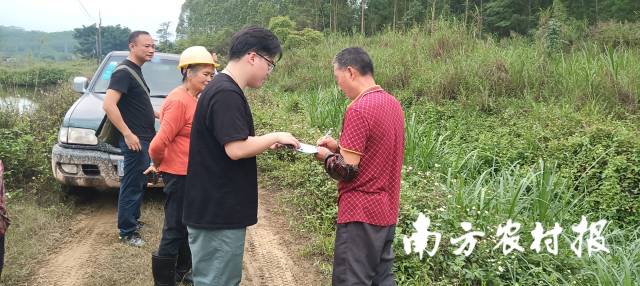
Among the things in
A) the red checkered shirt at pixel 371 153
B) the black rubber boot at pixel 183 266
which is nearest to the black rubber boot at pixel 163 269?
the black rubber boot at pixel 183 266

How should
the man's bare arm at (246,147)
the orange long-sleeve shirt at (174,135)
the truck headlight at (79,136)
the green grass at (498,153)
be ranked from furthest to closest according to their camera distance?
the truck headlight at (79,136), the green grass at (498,153), the orange long-sleeve shirt at (174,135), the man's bare arm at (246,147)

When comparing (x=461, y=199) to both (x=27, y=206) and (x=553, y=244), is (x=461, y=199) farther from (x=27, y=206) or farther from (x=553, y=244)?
(x=27, y=206)

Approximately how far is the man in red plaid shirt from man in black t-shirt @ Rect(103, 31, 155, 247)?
1.92 m

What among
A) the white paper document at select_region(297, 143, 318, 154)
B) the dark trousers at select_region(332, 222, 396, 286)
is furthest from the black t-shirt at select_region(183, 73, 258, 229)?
the dark trousers at select_region(332, 222, 396, 286)

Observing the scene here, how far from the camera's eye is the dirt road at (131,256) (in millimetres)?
3504

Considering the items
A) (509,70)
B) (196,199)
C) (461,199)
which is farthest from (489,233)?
(509,70)

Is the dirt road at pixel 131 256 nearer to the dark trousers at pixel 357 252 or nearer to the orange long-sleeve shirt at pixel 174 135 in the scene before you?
the orange long-sleeve shirt at pixel 174 135

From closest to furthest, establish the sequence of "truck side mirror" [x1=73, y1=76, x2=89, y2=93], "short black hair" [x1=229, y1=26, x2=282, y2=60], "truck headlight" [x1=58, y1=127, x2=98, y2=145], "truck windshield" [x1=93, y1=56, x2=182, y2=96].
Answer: "short black hair" [x1=229, y1=26, x2=282, y2=60] → "truck headlight" [x1=58, y1=127, x2=98, y2=145] → "truck side mirror" [x1=73, y1=76, x2=89, y2=93] → "truck windshield" [x1=93, y1=56, x2=182, y2=96]

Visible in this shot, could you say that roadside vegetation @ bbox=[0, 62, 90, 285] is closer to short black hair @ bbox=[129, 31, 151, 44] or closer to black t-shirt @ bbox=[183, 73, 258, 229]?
short black hair @ bbox=[129, 31, 151, 44]

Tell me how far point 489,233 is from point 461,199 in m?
0.45

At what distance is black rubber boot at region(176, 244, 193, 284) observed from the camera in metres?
3.43

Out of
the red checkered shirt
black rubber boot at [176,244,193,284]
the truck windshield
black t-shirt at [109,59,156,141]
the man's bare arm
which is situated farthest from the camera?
the truck windshield

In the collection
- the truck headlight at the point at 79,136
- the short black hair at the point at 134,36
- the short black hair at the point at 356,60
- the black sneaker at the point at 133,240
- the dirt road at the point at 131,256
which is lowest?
Answer: the dirt road at the point at 131,256

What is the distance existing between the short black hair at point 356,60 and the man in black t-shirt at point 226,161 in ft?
1.42
